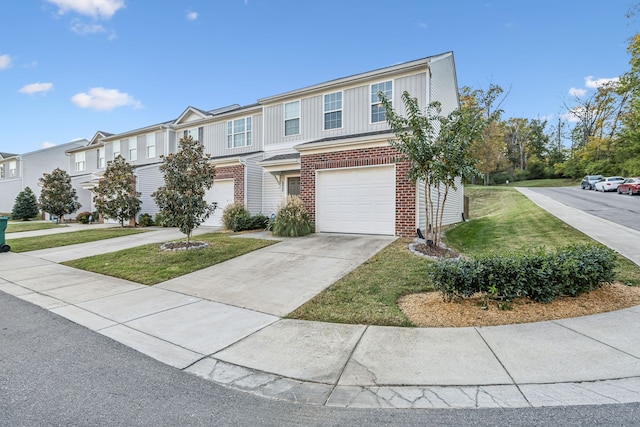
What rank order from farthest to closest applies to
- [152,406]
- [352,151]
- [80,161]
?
[80,161] → [352,151] → [152,406]

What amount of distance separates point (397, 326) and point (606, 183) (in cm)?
3596

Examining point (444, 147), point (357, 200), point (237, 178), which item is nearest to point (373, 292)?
point (444, 147)

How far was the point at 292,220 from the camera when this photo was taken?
11352 mm

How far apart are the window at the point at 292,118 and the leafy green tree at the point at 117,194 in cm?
951

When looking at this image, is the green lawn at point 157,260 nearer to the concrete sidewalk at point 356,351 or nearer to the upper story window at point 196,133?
the concrete sidewalk at point 356,351

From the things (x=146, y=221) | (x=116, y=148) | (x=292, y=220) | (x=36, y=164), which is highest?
(x=116, y=148)

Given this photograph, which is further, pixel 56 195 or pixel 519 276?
pixel 56 195

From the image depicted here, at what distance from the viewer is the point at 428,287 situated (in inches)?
225

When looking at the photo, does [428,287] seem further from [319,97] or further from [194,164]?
[319,97]

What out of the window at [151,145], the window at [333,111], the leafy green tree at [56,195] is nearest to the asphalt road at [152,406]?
the window at [333,111]

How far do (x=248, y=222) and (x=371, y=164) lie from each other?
603 cm

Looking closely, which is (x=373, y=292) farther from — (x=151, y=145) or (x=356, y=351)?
(x=151, y=145)

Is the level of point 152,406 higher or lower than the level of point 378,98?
lower

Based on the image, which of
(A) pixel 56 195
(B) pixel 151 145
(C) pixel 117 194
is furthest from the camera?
(B) pixel 151 145
